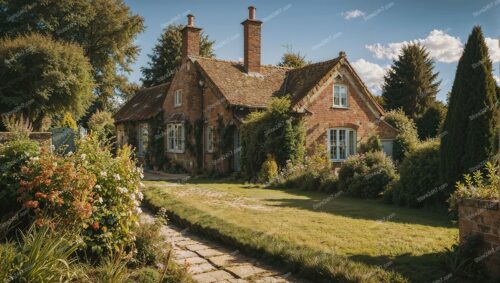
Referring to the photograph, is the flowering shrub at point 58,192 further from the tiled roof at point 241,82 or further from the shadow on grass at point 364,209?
the tiled roof at point 241,82

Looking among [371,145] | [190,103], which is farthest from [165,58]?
[371,145]

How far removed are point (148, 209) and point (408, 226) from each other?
270 inches

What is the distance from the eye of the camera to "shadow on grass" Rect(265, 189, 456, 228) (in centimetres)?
962

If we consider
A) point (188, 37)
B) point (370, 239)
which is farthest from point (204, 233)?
point (188, 37)

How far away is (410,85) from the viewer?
45.0 m

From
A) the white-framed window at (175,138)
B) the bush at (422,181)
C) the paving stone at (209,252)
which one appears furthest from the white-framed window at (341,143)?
the paving stone at (209,252)

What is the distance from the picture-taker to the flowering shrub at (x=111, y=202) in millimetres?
5855

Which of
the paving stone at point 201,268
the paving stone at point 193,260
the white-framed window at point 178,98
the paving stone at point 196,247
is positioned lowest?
the paving stone at point 201,268

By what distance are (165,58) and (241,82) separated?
2843cm

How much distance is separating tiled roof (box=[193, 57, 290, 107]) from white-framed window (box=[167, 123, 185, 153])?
13.7 feet

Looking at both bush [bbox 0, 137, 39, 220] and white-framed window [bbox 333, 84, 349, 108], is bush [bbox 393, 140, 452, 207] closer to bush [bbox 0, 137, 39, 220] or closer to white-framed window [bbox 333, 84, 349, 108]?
bush [bbox 0, 137, 39, 220]

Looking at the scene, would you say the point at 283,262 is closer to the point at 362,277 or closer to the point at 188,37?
the point at 362,277

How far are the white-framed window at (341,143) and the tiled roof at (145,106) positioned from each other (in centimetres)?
1214

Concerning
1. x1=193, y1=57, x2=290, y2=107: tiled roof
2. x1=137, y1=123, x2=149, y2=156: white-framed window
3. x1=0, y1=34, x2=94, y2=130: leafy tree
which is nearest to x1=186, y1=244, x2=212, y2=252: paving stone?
x1=193, y1=57, x2=290, y2=107: tiled roof
